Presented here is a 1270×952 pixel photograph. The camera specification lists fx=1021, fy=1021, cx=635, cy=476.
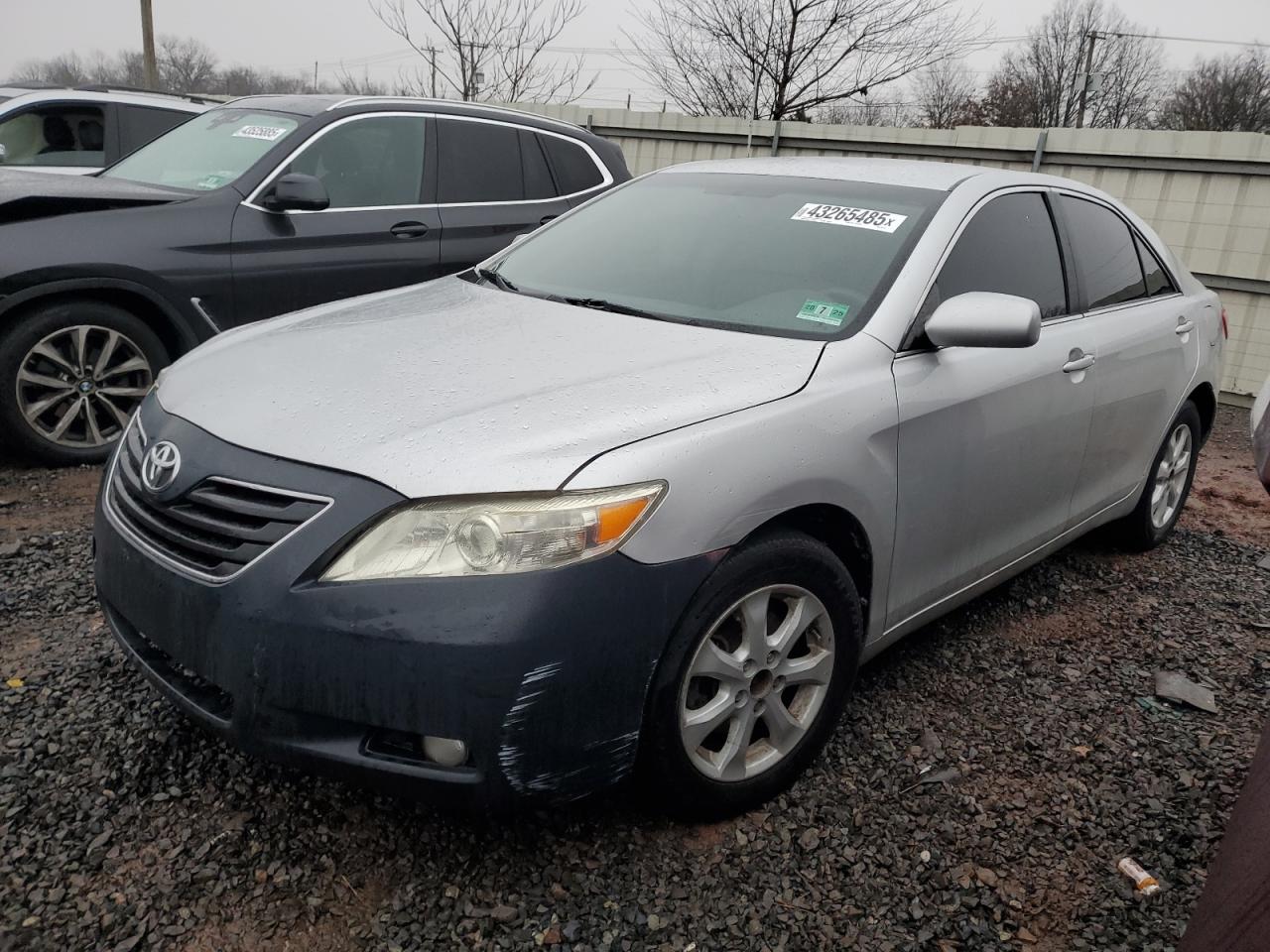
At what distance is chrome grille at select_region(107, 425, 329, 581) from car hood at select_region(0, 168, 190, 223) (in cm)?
285

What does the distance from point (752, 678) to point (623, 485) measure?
64 cm

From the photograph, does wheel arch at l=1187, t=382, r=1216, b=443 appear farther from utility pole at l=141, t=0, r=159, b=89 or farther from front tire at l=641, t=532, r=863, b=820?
utility pole at l=141, t=0, r=159, b=89

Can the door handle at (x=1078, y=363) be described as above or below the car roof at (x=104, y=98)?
below

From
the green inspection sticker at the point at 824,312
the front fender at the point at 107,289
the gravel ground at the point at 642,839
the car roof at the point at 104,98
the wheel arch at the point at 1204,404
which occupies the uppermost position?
the car roof at the point at 104,98

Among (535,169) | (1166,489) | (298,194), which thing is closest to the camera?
(1166,489)

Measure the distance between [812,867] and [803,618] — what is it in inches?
22.5

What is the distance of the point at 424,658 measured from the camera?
1.93 m

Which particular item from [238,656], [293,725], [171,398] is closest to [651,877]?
[293,725]

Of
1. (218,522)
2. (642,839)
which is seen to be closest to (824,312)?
(642,839)

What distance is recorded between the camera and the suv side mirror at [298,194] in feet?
→ 16.0

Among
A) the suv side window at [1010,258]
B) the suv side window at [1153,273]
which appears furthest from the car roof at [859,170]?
the suv side window at [1153,273]

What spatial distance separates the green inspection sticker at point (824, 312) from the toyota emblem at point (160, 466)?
1.62 metres

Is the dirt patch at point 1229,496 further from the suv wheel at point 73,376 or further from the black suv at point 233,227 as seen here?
the suv wheel at point 73,376

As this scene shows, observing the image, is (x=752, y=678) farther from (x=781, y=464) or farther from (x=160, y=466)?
(x=160, y=466)
